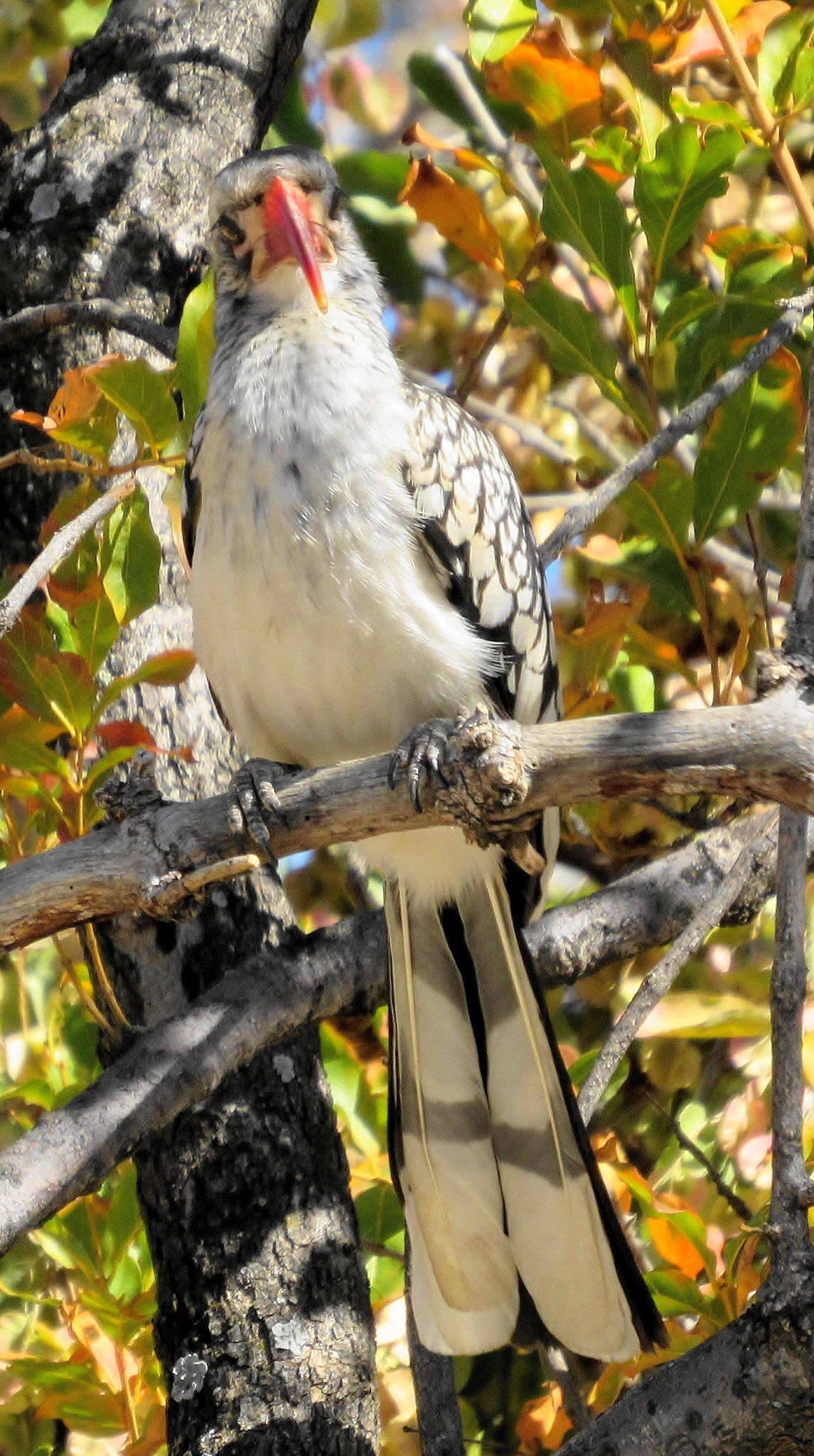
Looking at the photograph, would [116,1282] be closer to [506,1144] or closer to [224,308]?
[506,1144]

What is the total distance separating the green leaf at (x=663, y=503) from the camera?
2.60 metres

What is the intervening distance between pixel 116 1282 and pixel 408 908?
31.4 inches

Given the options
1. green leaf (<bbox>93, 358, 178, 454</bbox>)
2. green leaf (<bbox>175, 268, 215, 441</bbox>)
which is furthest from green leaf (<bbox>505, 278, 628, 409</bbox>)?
green leaf (<bbox>93, 358, 178, 454</bbox>)

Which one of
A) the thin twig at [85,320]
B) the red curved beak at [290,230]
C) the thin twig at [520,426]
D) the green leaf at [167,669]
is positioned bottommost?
the green leaf at [167,669]

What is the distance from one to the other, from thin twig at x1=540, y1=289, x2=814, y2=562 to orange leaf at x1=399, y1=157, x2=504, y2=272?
53 centimetres

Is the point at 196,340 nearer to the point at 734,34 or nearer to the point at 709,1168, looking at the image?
the point at 734,34

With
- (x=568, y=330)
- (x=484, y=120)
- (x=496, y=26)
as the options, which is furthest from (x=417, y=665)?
(x=484, y=120)

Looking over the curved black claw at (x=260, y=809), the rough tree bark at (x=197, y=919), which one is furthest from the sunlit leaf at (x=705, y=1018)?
the curved black claw at (x=260, y=809)

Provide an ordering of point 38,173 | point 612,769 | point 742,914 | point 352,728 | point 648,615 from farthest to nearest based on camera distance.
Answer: point 648,615 → point 38,173 → point 742,914 → point 352,728 → point 612,769

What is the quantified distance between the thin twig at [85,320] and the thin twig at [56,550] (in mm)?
425

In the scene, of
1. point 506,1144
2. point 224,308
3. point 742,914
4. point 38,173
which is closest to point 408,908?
point 506,1144

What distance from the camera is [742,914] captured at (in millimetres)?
2814

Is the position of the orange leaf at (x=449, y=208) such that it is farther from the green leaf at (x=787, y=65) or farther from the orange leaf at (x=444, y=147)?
the green leaf at (x=787, y=65)

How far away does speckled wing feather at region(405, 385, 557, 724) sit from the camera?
2.51 metres
